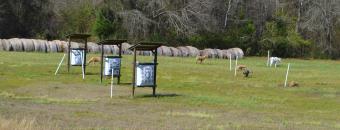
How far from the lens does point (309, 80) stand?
3978 cm

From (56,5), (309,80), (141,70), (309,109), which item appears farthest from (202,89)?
(56,5)

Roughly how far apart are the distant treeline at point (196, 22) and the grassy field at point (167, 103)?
117ft

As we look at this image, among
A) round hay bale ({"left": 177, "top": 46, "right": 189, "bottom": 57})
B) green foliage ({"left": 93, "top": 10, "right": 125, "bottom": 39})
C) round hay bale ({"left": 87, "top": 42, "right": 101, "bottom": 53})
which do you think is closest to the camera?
round hay bale ({"left": 87, "top": 42, "right": 101, "bottom": 53})

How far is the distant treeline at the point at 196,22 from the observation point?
242ft

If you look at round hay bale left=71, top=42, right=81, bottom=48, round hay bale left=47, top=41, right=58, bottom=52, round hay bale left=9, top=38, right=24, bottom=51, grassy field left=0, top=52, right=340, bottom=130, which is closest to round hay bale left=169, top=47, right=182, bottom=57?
round hay bale left=71, top=42, right=81, bottom=48

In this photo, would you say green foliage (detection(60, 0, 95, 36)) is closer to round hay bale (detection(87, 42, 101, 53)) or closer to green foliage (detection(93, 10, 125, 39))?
green foliage (detection(93, 10, 125, 39))

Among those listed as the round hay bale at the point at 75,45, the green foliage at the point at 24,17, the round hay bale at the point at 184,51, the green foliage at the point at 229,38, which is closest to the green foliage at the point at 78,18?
the green foliage at the point at 24,17

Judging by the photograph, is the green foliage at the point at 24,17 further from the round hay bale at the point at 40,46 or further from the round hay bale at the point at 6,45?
the round hay bale at the point at 6,45

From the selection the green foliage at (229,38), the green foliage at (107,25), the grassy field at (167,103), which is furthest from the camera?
the green foliage at (229,38)

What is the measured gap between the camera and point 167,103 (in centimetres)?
2419

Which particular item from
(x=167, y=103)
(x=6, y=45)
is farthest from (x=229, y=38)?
(x=167, y=103)

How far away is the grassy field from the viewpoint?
17.9 metres

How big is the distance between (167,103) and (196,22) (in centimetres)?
5345

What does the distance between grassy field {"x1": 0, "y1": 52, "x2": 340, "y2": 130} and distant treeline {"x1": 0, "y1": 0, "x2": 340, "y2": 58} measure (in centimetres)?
3551
